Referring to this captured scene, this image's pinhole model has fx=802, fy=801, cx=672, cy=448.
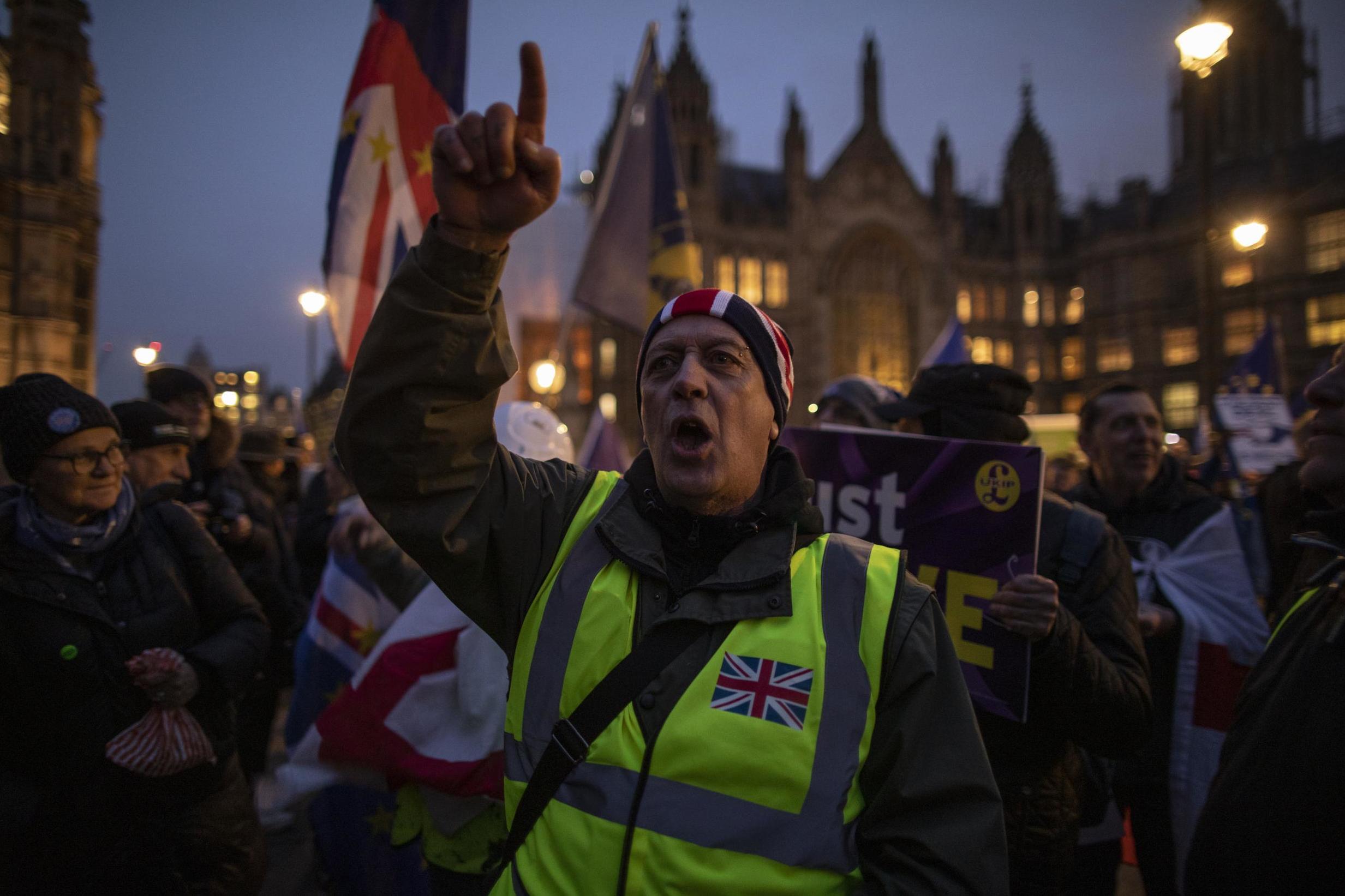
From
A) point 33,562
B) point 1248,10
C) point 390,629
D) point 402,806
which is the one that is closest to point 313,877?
point 402,806

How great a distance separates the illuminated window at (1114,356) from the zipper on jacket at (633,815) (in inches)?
1806

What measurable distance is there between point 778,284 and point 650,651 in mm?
38404

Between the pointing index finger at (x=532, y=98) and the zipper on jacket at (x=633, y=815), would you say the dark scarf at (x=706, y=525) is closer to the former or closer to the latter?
the zipper on jacket at (x=633, y=815)

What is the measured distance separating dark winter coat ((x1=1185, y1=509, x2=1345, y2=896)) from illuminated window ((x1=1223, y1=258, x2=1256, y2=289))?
42204 mm

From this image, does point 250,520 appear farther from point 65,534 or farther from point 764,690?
point 764,690

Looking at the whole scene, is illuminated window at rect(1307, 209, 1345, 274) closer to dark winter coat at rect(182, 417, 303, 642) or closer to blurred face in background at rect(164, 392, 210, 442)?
dark winter coat at rect(182, 417, 303, 642)

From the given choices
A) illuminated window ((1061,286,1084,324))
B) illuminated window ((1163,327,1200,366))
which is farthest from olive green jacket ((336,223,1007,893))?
illuminated window ((1061,286,1084,324))

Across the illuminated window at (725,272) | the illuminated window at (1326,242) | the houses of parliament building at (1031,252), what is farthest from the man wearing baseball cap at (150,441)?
the illuminated window at (1326,242)

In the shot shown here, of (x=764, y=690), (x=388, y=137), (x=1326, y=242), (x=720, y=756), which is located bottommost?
(x=720, y=756)

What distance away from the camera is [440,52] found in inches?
200

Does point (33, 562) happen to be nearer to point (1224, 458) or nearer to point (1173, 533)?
point (1173, 533)

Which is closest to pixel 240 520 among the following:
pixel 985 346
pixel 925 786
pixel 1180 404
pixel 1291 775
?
pixel 925 786

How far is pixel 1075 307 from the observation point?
Answer: 43906 millimetres

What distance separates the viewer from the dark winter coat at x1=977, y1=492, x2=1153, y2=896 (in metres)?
2.29
